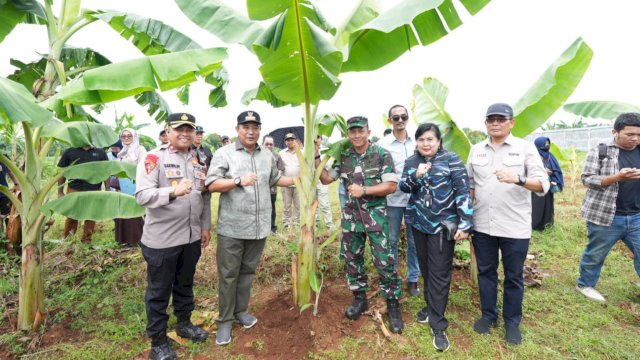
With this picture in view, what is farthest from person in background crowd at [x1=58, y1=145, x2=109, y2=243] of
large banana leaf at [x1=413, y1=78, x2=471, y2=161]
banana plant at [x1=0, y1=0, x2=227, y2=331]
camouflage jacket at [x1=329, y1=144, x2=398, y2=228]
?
large banana leaf at [x1=413, y1=78, x2=471, y2=161]

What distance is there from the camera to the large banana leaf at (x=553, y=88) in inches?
117

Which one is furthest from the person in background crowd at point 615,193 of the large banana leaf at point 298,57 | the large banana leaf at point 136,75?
the large banana leaf at point 136,75

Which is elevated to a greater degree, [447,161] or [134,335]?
[447,161]

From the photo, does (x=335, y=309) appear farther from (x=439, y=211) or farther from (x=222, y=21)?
(x=222, y=21)

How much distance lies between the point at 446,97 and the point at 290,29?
7.98 ft

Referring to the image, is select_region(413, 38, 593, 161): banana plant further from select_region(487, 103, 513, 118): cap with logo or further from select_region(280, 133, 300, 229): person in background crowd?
select_region(280, 133, 300, 229): person in background crowd

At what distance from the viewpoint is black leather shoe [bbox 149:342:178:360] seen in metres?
2.59

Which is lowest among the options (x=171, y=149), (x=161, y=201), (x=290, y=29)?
(x=161, y=201)

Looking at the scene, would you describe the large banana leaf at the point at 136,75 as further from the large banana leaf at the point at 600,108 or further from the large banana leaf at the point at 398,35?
the large banana leaf at the point at 600,108

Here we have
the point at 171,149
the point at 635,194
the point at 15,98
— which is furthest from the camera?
the point at 635,194

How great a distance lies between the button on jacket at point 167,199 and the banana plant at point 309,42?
3.12ft

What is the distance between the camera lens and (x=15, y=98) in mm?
2111

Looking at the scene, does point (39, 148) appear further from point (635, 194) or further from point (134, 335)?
point (635, 194)

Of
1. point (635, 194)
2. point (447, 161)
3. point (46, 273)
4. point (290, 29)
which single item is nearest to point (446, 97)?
point (447, 161)
